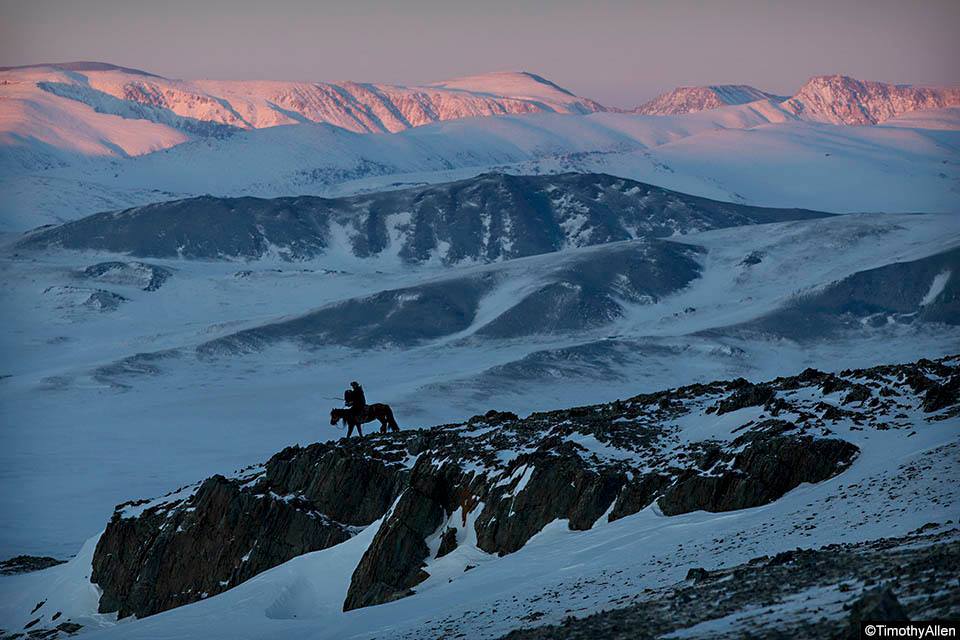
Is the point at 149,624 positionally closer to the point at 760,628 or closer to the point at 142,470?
the point at 760,628

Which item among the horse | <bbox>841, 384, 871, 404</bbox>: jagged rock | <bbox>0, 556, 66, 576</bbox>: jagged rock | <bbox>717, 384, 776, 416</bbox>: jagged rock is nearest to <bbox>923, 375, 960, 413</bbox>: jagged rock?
<bbox>841, 384, 871, 404</bbox>: jagged rock

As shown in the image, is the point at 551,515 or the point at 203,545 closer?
the point at 551,515

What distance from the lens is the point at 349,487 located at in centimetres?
3722

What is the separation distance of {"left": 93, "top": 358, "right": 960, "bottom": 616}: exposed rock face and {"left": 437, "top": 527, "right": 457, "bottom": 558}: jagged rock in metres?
0.04

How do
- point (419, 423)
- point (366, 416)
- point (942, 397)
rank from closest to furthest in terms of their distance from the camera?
1. point (942, 397)
2. point (366, 416)
3. point (419, 423)

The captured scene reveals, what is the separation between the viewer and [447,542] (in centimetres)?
3256

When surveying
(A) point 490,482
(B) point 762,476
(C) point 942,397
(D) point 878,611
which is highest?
(D) point 878,611

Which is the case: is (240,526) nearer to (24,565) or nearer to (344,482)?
(344,482)

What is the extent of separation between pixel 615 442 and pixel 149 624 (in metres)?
12.8

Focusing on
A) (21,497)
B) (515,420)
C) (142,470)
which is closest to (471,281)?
(142,470)

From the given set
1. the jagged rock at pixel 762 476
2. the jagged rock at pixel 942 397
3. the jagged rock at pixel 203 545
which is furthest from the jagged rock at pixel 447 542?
the jagged rock at pixel 942 397

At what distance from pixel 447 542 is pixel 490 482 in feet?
6.27

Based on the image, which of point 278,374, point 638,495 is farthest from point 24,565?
point 278,374

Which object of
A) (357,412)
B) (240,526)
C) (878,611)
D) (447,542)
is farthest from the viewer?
(357,412)
